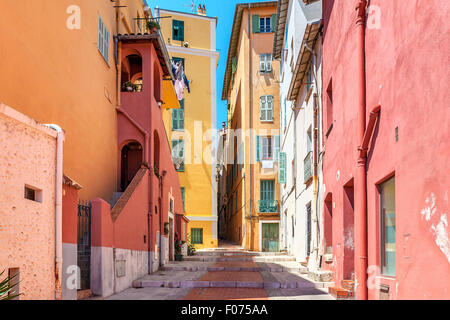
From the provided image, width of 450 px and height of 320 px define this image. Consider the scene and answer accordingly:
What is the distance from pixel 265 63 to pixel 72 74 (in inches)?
769

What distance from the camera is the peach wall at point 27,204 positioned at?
607 cm

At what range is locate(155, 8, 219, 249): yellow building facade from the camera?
98.6 ft

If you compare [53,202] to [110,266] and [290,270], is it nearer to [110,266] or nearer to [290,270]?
[110,266]

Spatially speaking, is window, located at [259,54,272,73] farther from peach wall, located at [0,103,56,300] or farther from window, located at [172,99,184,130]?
Answer: peach wall, located at [0,103,56,300]

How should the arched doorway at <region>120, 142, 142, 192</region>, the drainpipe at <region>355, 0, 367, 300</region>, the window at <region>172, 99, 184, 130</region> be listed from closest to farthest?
the drainpipe at <region>355, 0, 367, 300</region> → the arched doorway at <region>120, 142, 142, 192</region> → the window at <region>172, 99, 184, 130</region>

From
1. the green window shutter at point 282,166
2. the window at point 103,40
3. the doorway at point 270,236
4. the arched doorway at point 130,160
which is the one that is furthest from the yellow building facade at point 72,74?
the doorway at point 270,236

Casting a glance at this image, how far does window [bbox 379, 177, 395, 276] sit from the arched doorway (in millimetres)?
10855

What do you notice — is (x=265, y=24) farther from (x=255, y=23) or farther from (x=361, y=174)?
(x=361, y=174)

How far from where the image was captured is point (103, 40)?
14148 mm

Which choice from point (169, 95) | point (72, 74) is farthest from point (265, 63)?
point (72, 74)

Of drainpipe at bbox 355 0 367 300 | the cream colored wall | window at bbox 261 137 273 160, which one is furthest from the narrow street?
the cream colored wall

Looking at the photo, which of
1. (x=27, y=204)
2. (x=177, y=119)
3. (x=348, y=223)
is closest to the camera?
(x=27, y=204)

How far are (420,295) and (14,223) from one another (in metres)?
5.17
